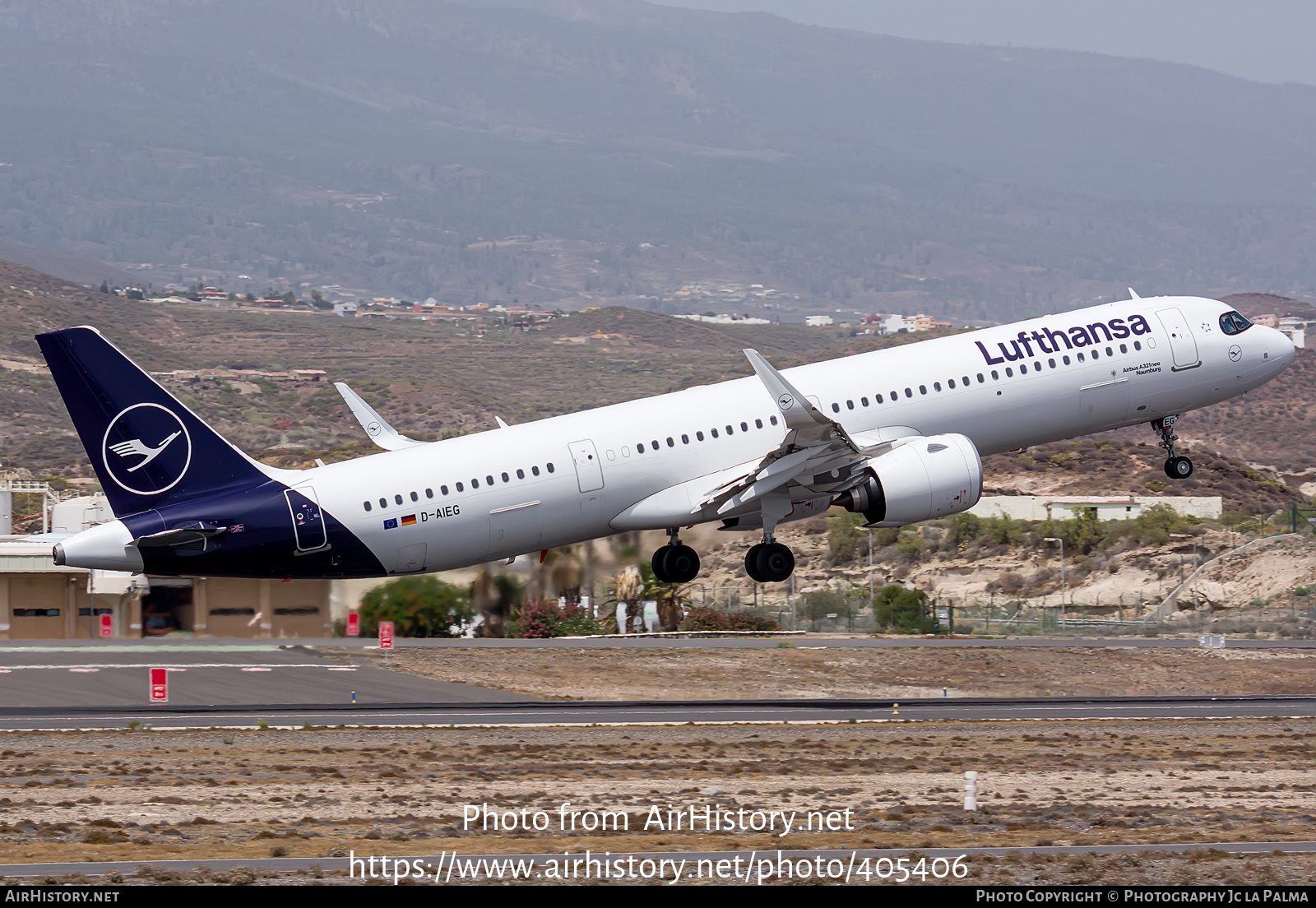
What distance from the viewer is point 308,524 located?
137 feet

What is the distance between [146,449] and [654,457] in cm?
1277

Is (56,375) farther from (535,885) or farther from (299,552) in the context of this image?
(535,885)

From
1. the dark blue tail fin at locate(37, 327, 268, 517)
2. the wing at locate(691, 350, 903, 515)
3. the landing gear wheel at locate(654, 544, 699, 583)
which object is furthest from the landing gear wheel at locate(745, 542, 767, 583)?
the dark blue tail fin at locate(37, 327, 268, 517)

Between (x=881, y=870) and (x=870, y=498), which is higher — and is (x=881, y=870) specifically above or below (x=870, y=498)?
below

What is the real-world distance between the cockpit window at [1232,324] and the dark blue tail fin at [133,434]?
28.1m

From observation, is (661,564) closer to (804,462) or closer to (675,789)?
(804,462)

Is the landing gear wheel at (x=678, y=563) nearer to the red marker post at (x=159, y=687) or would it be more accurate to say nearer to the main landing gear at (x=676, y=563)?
the main landing gear at (x=676, y=563)

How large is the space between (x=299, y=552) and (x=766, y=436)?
12.7 m

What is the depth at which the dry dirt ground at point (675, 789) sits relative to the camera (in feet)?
94.1

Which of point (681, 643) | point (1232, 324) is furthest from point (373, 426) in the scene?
point (1232, 324)
